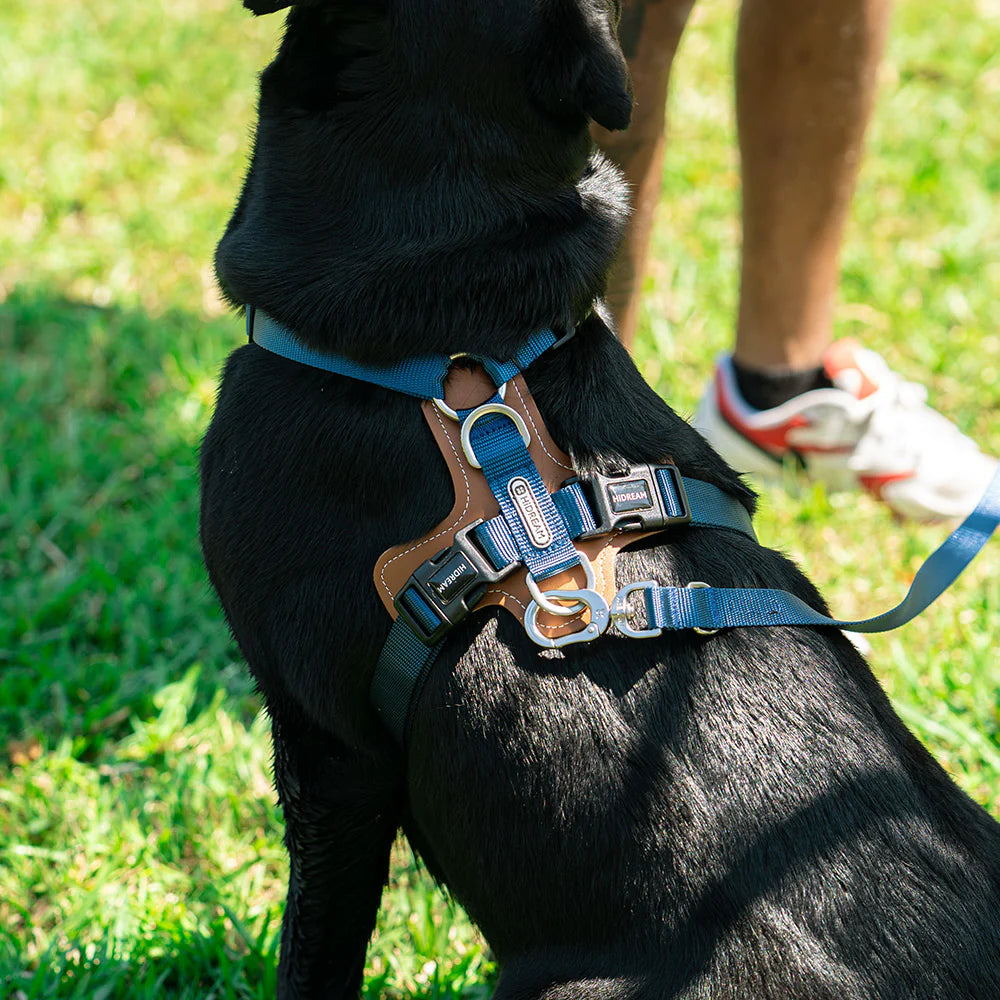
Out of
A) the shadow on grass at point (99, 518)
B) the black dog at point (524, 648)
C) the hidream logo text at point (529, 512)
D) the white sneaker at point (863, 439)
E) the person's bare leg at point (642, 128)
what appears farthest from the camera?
the white sneaker at point (863, 439)

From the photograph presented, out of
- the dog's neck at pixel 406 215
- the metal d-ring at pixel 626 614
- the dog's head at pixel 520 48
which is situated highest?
the dog's head at pixel 520 48

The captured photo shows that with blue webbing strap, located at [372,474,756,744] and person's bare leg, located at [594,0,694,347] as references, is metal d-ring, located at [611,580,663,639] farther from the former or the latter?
person's bare leg, located at [594,0,694,347]

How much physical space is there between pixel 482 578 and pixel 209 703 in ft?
4.70

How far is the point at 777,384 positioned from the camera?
3.22 meters

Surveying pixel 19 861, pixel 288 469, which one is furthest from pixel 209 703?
pixel 288 469

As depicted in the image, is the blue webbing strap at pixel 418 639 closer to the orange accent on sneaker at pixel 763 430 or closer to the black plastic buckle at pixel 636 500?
the black plastic buckle at pixel 636 500

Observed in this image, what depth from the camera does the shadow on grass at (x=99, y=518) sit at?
2.70 metres

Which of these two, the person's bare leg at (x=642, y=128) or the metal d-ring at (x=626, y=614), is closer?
the metal d-ring at (x=626, y=614)

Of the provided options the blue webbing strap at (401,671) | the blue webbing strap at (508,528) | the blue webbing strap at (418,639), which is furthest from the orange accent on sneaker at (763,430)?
the blue webbing strap at (401,671)

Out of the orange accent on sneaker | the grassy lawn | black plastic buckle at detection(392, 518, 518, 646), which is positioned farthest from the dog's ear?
the orange accent on sneaker

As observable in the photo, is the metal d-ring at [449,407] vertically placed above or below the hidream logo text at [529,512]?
above

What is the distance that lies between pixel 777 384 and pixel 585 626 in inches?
76.2

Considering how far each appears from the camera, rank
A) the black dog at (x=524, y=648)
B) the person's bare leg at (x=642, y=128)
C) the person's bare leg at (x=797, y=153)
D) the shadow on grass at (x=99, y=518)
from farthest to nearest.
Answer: the person's bare leg at (x=797, y=153) < the shadow on grass at (x=99, y=518) < the person's bare leg at (x=642, y=128) < the black dog at (x=524, y=648)

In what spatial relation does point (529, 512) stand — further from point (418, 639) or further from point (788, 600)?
point (788, 600)
